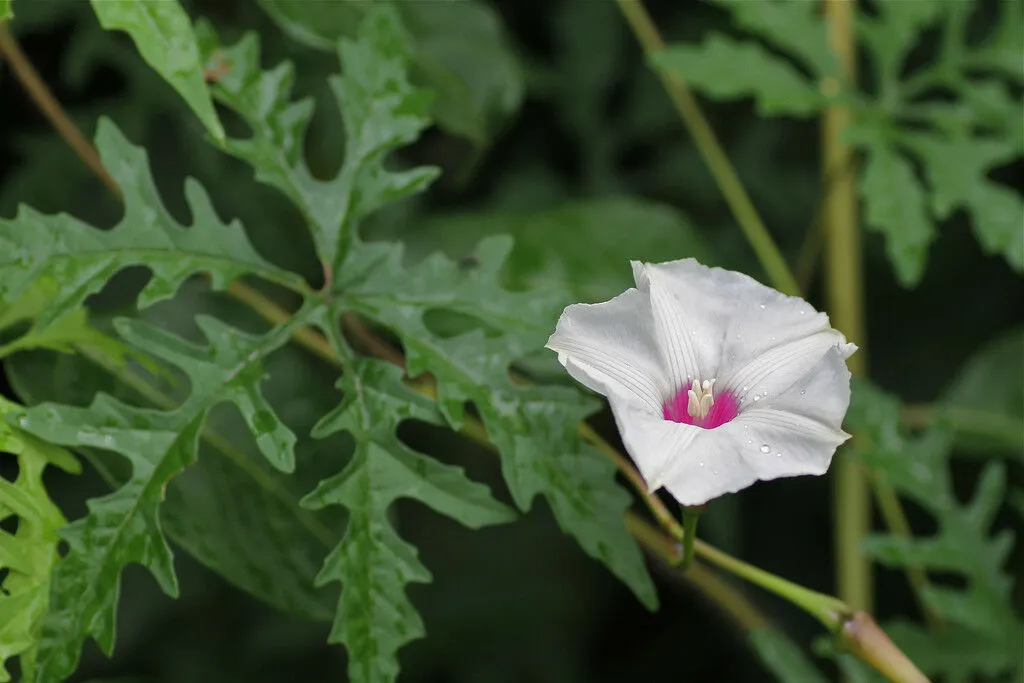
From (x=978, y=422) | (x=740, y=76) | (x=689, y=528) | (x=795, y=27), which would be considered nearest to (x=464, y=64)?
(x=740, y=76)

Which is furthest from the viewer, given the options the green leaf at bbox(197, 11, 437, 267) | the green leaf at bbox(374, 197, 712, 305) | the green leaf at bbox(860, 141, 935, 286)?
the green leaf at bbox(374, 197, 712, 305)

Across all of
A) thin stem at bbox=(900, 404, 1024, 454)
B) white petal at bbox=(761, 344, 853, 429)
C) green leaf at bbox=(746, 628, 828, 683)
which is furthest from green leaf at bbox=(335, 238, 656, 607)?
thin stem at bbox=(900, 404, 1024, 454)

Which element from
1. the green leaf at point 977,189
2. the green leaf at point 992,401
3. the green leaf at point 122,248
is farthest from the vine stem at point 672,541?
the green leaf at point 992,401

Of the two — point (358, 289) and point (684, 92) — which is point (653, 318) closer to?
point (358, 289)

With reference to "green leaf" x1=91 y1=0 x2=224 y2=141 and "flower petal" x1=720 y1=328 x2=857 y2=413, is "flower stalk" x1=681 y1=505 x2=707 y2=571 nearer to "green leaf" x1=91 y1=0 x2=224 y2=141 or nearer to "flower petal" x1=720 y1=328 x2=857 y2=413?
"flower petal" x1=720 y1=328 x2=857 y2=413

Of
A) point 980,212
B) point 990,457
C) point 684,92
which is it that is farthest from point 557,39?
point 990,457

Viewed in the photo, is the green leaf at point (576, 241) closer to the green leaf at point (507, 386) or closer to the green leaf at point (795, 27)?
the green leaf at point (795, 27)

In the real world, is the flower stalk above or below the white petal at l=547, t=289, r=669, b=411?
below
